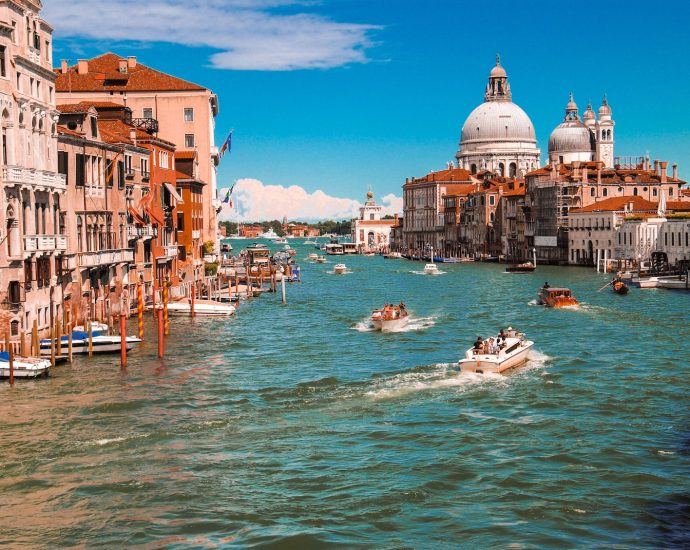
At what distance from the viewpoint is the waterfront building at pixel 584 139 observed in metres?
154

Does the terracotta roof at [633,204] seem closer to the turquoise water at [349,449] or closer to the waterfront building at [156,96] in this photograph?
the waterfront building at [156,96]

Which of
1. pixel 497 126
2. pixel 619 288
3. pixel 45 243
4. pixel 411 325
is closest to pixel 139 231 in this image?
pixel 411 325

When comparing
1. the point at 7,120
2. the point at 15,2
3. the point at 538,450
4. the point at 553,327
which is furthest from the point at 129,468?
the point at 553,327

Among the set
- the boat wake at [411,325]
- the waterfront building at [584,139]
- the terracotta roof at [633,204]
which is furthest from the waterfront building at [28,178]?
the waterfront building at [584,139]

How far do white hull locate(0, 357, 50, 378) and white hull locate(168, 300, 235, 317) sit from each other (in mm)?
18979

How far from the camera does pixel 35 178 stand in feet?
98.3

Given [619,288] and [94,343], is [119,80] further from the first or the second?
[94,343]

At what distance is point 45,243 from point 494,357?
13517 millimetres

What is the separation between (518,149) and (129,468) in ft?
520

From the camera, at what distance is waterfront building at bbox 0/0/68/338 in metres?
28.1

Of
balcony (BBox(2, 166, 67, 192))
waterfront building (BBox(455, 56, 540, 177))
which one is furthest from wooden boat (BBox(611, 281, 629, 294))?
waterfront building (BBox(455, 56, 540, 177))

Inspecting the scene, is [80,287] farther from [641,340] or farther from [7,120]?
[641,340]

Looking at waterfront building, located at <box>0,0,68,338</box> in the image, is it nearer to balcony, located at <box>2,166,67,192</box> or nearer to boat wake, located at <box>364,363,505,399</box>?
balcony, located at <box>2,166,67,192</box>

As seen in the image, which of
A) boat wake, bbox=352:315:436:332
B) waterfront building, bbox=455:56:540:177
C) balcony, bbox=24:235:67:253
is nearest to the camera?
balcony, bbox=24:235:67:253
